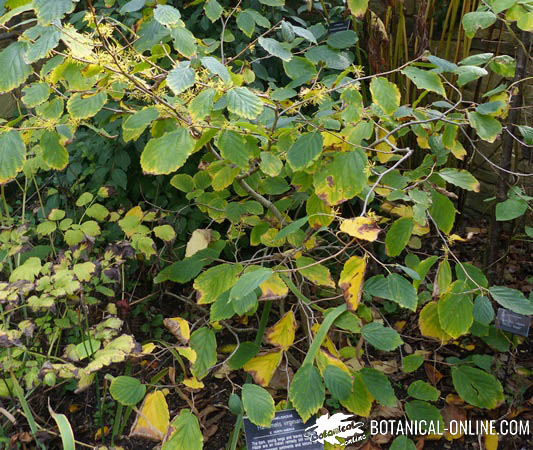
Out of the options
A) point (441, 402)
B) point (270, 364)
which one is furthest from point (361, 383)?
point (441, 402)

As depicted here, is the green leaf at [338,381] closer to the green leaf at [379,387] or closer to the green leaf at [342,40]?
the green leaf at [379,387]

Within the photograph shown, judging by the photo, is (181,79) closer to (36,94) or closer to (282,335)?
(36,94)

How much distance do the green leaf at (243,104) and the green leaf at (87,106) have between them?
1.05ft

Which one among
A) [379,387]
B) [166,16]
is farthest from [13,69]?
[379,387]

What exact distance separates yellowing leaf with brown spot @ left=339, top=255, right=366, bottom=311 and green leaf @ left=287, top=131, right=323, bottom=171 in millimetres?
246

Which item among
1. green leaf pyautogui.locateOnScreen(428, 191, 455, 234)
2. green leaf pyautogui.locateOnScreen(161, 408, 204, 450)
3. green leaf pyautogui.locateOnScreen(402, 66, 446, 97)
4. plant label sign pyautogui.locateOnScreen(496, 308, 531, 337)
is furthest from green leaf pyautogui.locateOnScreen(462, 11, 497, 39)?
green leaf pyautogui.locateOnScreen(161, 408, 204, 450)

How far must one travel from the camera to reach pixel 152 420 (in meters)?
1.22

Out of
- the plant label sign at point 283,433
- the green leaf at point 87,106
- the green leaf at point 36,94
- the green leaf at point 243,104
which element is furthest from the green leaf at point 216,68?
the plant label sign at point 283,433

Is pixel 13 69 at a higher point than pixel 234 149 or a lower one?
higher

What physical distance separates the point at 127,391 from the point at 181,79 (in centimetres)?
67

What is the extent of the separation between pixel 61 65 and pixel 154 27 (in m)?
0.26

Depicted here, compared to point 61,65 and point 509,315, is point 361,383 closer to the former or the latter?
point 509,315

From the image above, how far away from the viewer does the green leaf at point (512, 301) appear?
1.25 metres

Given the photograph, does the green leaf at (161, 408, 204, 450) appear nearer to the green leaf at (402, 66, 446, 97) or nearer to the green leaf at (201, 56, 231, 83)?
the green leaf at (201, 56, 231, 83)
